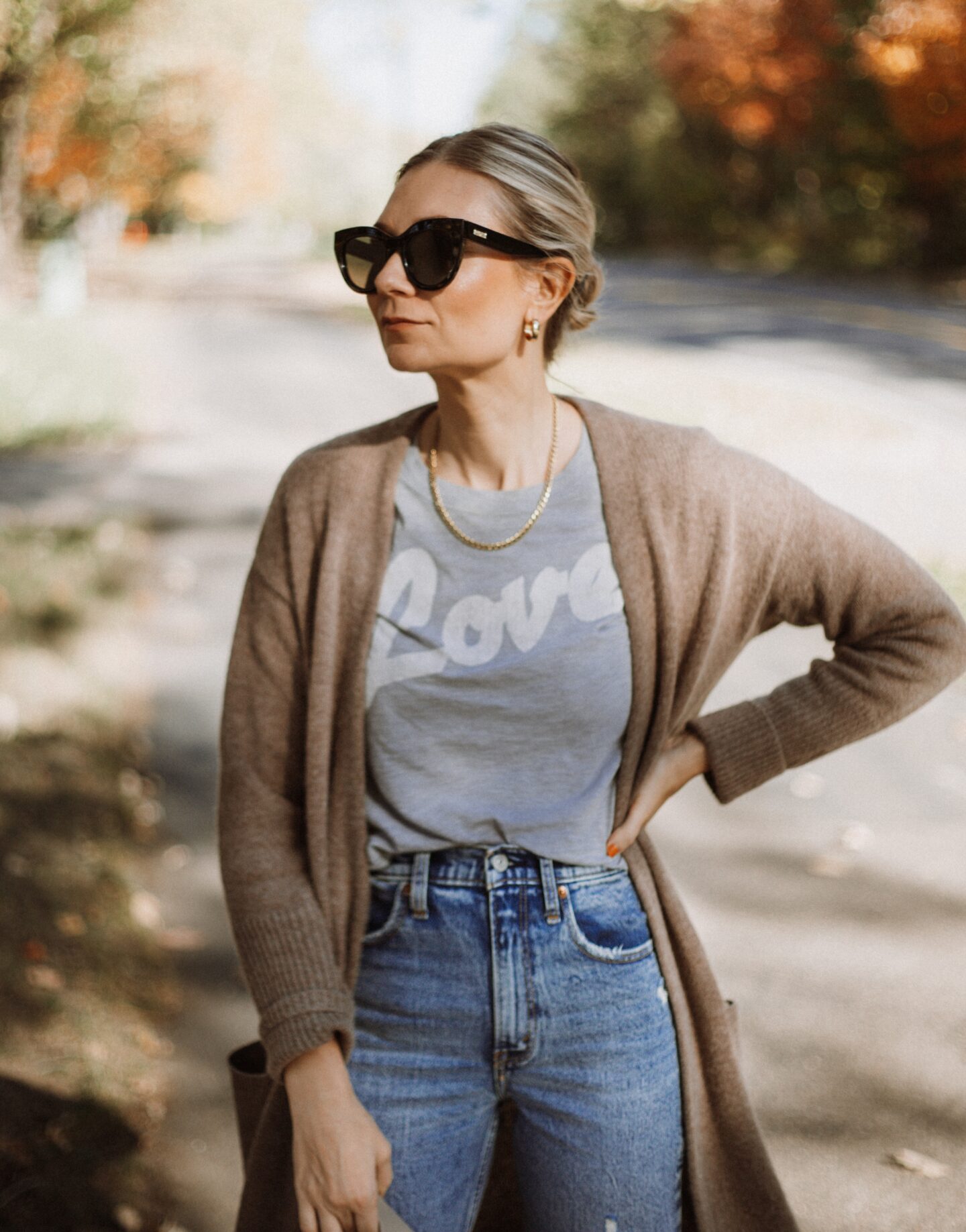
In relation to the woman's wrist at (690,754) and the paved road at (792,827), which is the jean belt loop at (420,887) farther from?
the paved road at (792,827)

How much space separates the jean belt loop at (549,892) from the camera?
1.76 metres

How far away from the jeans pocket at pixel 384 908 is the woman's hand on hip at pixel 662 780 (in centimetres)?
32

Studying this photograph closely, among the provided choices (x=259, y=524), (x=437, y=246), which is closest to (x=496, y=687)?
(x=437, y=246)

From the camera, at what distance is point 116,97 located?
62.4 ft

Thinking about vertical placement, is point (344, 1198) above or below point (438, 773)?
below

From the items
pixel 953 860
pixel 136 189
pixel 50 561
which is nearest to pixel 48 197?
pixel 136 189

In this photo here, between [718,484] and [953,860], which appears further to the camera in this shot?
[953,860]

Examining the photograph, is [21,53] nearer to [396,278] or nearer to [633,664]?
[396,278]

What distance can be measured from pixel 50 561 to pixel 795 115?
24916mm

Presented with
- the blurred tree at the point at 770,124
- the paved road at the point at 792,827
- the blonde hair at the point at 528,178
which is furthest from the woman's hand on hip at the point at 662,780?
the blurred tree at the point at 770,124

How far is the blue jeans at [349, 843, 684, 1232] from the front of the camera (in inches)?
68.8

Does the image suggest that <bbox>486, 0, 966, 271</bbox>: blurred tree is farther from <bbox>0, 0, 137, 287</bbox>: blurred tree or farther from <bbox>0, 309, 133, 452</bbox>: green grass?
<bbox>0, 0, 137, 287</bbox>: blurred tree

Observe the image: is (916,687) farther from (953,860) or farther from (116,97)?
(116,97)

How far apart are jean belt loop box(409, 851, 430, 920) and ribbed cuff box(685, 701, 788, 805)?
1.61ft
